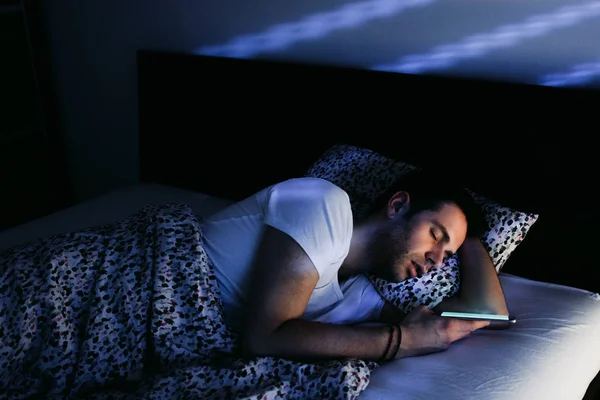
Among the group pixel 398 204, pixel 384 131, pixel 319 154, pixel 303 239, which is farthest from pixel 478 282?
pixel 319 154

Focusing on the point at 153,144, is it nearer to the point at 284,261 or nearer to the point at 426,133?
the point at 426,133

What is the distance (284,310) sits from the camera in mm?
1151

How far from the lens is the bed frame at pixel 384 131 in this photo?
5.00 ft

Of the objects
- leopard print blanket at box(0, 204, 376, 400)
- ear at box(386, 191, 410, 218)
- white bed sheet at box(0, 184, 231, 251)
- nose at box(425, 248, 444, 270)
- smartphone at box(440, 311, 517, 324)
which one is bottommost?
white bed sheet at box(0, 184, 231, 251)

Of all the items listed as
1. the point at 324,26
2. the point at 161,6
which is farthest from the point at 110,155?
the point at 324,26

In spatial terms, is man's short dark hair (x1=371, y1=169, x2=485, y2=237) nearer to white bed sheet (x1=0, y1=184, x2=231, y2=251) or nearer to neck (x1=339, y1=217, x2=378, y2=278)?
neck (x1=339, y1=217, x2=378, y2=278)

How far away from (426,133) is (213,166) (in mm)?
887

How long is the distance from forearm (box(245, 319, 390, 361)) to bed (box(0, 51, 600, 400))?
0.05 metres

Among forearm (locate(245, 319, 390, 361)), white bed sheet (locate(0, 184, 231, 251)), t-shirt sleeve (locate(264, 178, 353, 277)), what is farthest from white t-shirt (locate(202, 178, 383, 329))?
white bed sheet (locate(0, 184, 231, 251))

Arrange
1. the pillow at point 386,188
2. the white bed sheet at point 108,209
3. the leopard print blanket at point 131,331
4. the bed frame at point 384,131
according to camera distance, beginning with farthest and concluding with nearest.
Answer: the white bed sheet at point 108,209
the bed frame at point 384,131
the pillow at point 386,188
the leopard print blanket at point 131,331

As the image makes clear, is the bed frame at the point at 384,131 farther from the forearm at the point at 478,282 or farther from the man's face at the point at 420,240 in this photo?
the man's face at the point at 420,240

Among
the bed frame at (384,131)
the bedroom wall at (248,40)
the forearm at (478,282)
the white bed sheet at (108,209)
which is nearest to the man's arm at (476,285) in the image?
the forearm at (478,282)

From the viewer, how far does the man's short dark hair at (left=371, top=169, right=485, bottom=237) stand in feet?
4.32

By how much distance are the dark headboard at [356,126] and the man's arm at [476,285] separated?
0.27 metres
